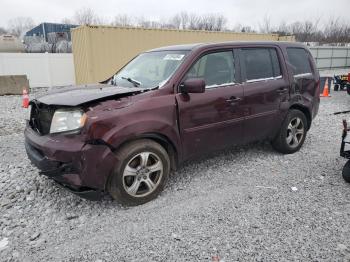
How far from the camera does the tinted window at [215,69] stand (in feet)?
13.2

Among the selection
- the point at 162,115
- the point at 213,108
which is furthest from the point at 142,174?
the point at 213,108

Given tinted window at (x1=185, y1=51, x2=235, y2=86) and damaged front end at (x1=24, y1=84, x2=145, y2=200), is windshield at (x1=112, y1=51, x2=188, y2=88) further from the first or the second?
damaged front end at (x1=24, y1=84, x2=145, y2=200)

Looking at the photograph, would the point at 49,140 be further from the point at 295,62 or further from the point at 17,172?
the point at 295,62

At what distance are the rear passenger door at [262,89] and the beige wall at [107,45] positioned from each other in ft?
29.7

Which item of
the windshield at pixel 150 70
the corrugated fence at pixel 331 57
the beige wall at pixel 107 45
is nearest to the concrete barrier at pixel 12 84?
the beige wall at pixel 107 45

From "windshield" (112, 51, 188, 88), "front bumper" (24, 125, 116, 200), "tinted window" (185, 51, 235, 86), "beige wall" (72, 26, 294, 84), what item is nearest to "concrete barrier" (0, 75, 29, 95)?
"beige wall" (72, 26, 294, 84)

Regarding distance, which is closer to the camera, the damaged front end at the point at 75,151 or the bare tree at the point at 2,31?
the damaged front end at the point at 75,151

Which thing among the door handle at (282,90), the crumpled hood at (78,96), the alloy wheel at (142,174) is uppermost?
the crumpled hood at (78,96)

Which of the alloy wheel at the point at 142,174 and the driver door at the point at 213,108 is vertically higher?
the driver door at the point at 213,108

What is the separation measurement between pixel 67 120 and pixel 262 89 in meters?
2.80

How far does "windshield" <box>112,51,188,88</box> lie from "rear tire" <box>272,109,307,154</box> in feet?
7.08

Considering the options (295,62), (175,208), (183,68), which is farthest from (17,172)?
(295,62)

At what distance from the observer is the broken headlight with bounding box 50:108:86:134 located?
3217 mm

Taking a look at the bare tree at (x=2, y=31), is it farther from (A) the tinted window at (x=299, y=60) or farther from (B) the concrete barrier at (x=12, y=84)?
(A) the tinted window at (x=299, y=60)
